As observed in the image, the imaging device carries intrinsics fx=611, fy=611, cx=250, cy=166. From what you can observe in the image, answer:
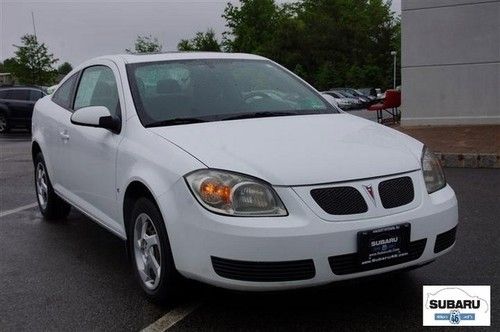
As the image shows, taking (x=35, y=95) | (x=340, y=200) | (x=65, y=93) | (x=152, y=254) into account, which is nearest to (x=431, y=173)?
(x=340, y=200)

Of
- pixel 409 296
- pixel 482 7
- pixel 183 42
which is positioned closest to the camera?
pixel 409 296

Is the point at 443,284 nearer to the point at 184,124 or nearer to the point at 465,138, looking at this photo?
the point at 184,124

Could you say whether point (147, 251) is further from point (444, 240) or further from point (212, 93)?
point (444, 240)

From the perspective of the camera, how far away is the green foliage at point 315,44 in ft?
198

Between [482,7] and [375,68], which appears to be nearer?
[482,7]

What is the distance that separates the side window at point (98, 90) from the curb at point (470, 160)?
5.86 m

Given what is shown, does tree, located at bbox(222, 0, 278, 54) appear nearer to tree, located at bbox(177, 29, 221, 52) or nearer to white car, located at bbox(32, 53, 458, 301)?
tree, located at bbox(177, 29, 221, 52)

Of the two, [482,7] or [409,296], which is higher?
[482,7]

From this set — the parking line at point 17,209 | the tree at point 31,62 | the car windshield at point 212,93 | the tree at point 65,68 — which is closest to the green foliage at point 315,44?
the tree at point 31,62

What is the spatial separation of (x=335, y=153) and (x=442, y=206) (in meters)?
0.67

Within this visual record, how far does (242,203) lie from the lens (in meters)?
3.11

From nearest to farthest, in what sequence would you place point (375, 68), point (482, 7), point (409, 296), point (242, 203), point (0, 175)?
point (242, 203), point (409, 296), point (0, 175), point (482, 7), point (375, 68)

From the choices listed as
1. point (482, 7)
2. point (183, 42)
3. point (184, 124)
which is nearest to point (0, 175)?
point (184, 124)

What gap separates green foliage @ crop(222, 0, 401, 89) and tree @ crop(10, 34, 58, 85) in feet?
67.6
